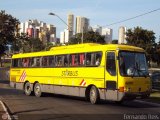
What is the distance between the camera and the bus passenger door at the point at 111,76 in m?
19.5

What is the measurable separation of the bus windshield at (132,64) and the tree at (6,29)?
42470 millimetres

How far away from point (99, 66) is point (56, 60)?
4810 mm

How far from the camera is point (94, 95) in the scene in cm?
2081

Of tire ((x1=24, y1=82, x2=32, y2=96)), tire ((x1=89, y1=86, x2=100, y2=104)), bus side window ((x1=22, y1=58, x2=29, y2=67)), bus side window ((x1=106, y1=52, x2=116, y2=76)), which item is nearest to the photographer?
bus side window ((x1=106, y1=52, x2=116, y2=76))

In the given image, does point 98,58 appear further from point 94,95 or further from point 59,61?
point 59,61

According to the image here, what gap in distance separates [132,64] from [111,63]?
39.6 inches

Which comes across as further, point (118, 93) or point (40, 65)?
point (40, 65)

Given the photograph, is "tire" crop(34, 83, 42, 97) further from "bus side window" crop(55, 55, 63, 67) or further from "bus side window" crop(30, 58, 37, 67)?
"bus side window" crop(55, 55, 63, 67)

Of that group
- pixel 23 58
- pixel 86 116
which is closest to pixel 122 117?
pixel 86 116

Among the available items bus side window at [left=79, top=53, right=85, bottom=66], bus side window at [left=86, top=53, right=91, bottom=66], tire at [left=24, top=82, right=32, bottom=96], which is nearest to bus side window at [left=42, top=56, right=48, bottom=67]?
tire at [left=24, top=82, right=32, bottom=96]

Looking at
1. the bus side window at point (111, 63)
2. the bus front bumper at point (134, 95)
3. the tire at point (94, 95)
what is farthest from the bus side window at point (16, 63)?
the bus front bumper at point (134, 95)

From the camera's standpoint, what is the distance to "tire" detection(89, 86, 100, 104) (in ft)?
67.4

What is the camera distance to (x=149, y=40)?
235ft

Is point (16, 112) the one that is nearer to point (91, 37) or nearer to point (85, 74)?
point (85, 74)
